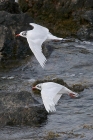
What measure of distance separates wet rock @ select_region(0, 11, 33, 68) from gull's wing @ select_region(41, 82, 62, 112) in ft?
18.5

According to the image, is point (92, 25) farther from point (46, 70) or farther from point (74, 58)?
point (46, 70)

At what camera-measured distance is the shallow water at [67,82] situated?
12.8 metres

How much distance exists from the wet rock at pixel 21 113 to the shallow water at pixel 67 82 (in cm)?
18

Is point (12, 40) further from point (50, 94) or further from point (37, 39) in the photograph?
point (50, 94)

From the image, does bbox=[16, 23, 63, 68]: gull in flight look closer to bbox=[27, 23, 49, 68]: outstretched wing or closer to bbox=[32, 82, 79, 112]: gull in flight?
bbox=[27, 23, 49, 68]: outstretched wing

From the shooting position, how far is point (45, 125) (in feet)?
43.6

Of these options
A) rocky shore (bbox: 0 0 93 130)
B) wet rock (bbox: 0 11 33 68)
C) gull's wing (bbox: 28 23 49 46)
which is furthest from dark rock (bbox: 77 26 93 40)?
gull's wing (bbox: 28 23 49 46)

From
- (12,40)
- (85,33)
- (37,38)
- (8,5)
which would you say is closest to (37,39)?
(37,38)

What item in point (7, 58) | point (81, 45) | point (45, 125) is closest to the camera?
point (45, 125)

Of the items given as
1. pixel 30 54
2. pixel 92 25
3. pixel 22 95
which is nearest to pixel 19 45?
pixel 30 54

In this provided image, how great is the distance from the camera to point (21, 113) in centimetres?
1316

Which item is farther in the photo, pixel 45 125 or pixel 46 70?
pixel 46 70

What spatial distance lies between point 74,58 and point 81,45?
176 centimetres

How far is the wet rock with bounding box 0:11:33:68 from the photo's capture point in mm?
19344
